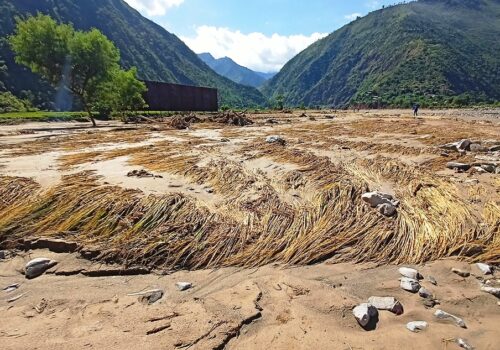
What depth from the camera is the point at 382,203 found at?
5.30 meters

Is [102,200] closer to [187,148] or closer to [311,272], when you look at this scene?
[311,272]

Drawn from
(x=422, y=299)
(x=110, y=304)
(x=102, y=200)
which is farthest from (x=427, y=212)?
(x=102, y=200)

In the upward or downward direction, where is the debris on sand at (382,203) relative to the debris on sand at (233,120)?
downward

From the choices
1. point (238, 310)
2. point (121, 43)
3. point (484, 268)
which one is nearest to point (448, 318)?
point (484, 268)

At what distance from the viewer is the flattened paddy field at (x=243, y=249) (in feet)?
9.27

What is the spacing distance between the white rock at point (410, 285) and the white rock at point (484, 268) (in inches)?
36.5

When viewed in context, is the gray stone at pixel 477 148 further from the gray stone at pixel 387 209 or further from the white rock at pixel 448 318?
the white rock at pixel 448 318

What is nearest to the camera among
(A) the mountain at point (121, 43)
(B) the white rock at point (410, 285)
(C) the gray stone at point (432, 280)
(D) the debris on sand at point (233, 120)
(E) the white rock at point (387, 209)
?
(B) the white rock at point (410, 285)

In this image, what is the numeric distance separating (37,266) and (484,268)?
5.23 metres

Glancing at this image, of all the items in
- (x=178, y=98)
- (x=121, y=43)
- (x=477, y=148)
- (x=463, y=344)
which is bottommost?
(x=463, y=344)

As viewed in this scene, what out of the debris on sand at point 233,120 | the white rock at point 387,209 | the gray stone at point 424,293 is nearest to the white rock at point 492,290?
the gray stone at point 424,293

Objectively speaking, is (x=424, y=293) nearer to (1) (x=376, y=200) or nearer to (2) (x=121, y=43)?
(1) (x=376, y=200)

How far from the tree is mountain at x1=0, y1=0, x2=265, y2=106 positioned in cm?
3026

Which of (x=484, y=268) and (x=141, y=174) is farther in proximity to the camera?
(x=141, y=174)
